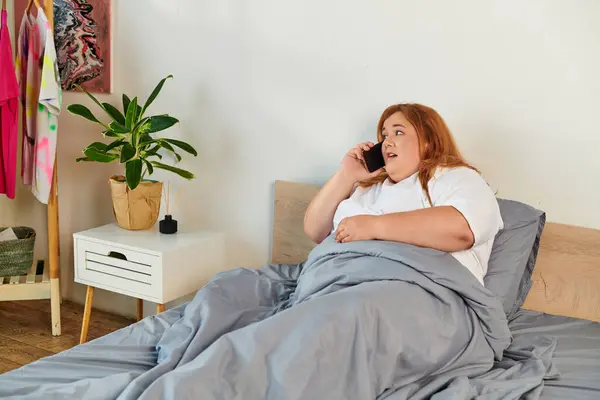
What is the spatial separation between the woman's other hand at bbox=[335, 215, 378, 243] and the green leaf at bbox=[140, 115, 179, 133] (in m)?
0.91

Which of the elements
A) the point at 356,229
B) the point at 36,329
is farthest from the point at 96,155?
the point at 356,229

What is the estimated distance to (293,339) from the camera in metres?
1.35

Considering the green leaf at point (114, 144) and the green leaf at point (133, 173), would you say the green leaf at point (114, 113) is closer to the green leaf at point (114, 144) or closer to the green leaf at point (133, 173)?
the green leaf at point (114, 144)

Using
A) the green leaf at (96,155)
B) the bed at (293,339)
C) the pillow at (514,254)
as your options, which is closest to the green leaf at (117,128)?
the green leaf at (96,155)

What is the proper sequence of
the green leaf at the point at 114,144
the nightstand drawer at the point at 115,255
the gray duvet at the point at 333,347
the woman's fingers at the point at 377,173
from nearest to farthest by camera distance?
the gray duvet at the point at 333,347 → the woman's fingers at the point at 377,173 → the nightstand drawer at the point at 115,255 → the green leaf at the point at 114,144

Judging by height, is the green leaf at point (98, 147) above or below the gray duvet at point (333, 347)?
above

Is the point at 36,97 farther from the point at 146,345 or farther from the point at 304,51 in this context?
the point at 146,345

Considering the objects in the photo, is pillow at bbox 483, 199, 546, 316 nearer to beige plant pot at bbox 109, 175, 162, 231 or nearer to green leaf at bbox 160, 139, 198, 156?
green leaf at bbox 160, 139, 198, 156

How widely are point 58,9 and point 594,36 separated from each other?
216cm

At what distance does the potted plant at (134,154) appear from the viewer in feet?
7.80

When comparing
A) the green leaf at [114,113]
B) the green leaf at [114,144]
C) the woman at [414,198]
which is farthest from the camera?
the green leaf at [114,113]

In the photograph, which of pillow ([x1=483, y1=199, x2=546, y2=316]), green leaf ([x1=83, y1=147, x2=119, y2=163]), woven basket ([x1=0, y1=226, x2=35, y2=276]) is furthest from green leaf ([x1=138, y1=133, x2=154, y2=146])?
pillow ([x1=483, y1=199, x2=546, y2=316])

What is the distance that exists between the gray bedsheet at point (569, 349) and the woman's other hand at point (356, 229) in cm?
52

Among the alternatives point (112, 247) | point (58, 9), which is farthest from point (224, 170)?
point (58, 9)
